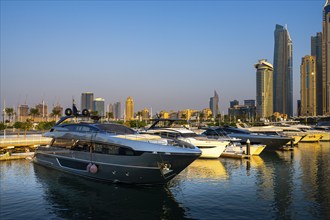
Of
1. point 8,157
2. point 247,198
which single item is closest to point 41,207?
point 247,198

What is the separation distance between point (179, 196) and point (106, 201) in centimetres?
502

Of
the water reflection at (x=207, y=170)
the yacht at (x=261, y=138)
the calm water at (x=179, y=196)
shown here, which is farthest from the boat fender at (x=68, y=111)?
the yacht at (x=261, y=138)

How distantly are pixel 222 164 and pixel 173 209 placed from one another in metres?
18.6

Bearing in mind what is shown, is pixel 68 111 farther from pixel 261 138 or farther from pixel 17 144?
pixel 261 138

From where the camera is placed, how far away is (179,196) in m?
22.7

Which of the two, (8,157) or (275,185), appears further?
(8,157)

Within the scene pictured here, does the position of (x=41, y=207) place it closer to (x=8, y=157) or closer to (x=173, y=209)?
(x=173, y=209)

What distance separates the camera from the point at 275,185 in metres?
26.5

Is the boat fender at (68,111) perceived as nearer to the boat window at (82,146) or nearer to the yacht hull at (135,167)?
the boat window at (82,146)

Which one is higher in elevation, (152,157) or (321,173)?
(152,157)

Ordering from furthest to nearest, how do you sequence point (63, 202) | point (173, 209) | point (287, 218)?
point (63, 202) < point (173, 209) < point (287, 218)

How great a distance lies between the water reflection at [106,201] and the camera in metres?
19.0

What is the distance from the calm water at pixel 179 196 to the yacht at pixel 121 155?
3.07ft

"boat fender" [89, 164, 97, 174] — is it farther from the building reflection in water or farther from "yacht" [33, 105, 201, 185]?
the building reflection in water
